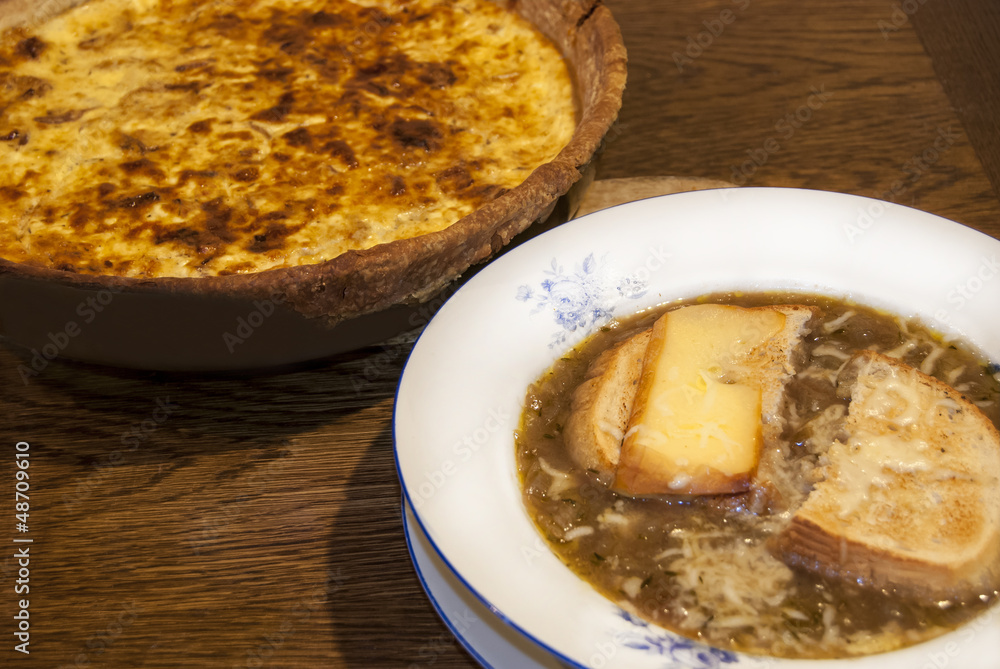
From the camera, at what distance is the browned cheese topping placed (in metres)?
2.16

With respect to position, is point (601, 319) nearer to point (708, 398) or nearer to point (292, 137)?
point (708, 398)

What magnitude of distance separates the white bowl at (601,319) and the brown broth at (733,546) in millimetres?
43

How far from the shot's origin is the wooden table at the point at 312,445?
1.64m

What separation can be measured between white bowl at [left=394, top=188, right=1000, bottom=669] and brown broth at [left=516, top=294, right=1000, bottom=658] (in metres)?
0.04

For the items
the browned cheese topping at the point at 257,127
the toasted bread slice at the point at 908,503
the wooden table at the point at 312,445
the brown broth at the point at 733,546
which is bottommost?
the wooden table at the point at 312,445

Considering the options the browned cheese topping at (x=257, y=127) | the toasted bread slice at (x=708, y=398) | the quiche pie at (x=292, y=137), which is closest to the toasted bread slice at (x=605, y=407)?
the toasted bread slice at (x=708, y=398)

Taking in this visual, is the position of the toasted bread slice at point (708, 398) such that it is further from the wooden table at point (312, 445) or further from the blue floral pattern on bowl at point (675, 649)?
the wooden table at point (312, 445)

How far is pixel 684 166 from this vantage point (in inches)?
109

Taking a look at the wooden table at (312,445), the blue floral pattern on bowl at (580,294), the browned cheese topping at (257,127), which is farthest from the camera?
the browned cheese topping at (257,127)

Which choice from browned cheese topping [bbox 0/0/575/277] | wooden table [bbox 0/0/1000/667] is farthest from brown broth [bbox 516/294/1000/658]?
browned cheese topping [bbox 0/0/575/277]

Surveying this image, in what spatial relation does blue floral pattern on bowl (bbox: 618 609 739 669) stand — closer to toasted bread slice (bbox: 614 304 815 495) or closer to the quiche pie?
toasted bread slice (bbox: 614 304 815 495)

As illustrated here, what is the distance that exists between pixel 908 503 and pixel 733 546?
0.31 meters

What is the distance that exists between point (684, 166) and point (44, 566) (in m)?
2.17

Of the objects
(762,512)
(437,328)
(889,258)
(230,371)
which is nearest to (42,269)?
(230,371)
